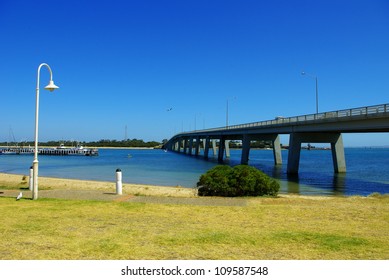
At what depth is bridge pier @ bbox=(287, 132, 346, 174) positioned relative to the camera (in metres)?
48.7

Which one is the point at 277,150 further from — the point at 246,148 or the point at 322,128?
the point at 322,128

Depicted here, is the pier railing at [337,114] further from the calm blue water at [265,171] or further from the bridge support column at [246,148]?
the bridge support column at [246,148]

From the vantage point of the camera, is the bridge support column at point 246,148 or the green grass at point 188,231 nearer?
the green grass at point 188,231

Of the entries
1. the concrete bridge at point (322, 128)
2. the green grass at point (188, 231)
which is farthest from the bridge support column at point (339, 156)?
the green grass at point (188, 231)

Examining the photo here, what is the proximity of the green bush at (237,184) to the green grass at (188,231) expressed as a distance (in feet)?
16.5

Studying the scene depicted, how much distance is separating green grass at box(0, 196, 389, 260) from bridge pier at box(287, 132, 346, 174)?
3818 cm

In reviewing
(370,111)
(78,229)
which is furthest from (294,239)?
(370,111)

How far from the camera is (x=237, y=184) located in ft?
53.8

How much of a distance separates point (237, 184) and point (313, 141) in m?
37.7

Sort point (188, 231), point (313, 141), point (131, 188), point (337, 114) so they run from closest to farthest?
point (188, 231), point (131, 188), point (337, 114), point (313, 141)

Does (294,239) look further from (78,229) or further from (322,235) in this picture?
(78,229)

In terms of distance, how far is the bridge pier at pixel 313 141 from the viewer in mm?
48688

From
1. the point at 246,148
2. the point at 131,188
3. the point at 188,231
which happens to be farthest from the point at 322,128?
the point at 188,231

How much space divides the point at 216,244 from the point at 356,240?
2739 millimetres
